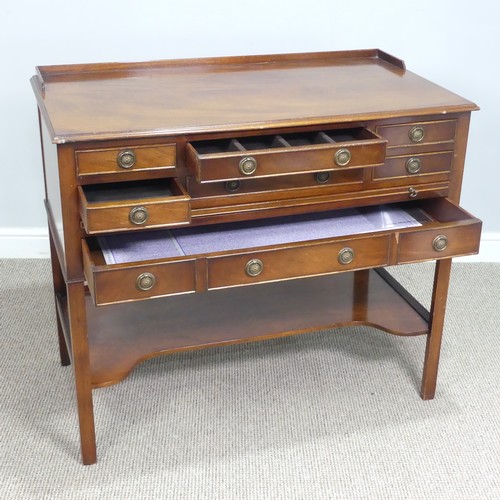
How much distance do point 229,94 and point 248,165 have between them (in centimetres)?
31

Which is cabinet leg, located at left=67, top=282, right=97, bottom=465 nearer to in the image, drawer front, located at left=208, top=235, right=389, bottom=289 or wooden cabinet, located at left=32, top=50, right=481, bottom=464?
wooden cabinet, located at left=32, top=50, right=481, bottom=464

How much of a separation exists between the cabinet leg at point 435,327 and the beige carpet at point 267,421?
56mm

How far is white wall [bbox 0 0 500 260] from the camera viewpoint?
2.48 m

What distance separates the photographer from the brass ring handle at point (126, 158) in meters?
1.61

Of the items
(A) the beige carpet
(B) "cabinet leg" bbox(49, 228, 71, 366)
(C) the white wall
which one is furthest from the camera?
(C) the white wall

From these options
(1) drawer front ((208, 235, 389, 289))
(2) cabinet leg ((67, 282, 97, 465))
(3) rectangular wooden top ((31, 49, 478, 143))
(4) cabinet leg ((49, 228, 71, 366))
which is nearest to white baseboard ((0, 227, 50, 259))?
(4) cabinet leg ((49, 228, 71, 366))

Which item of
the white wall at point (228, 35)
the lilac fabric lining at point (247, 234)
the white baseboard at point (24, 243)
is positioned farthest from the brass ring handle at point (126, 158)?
the white baseboard at point (24, 243)

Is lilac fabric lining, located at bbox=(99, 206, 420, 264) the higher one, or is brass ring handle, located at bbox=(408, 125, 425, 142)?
brass ring handle, located at bbox=(408, 125, 425, 142)

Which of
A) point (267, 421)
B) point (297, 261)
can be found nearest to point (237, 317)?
point (267, 421)

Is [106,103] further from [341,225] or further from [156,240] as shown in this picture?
[341,225]

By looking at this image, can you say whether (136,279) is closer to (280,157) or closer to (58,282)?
(280,157)

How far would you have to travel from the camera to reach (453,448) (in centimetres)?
199

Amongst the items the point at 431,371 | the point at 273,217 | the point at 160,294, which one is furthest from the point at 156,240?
the point at 431,371

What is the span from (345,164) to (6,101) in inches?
52.8
